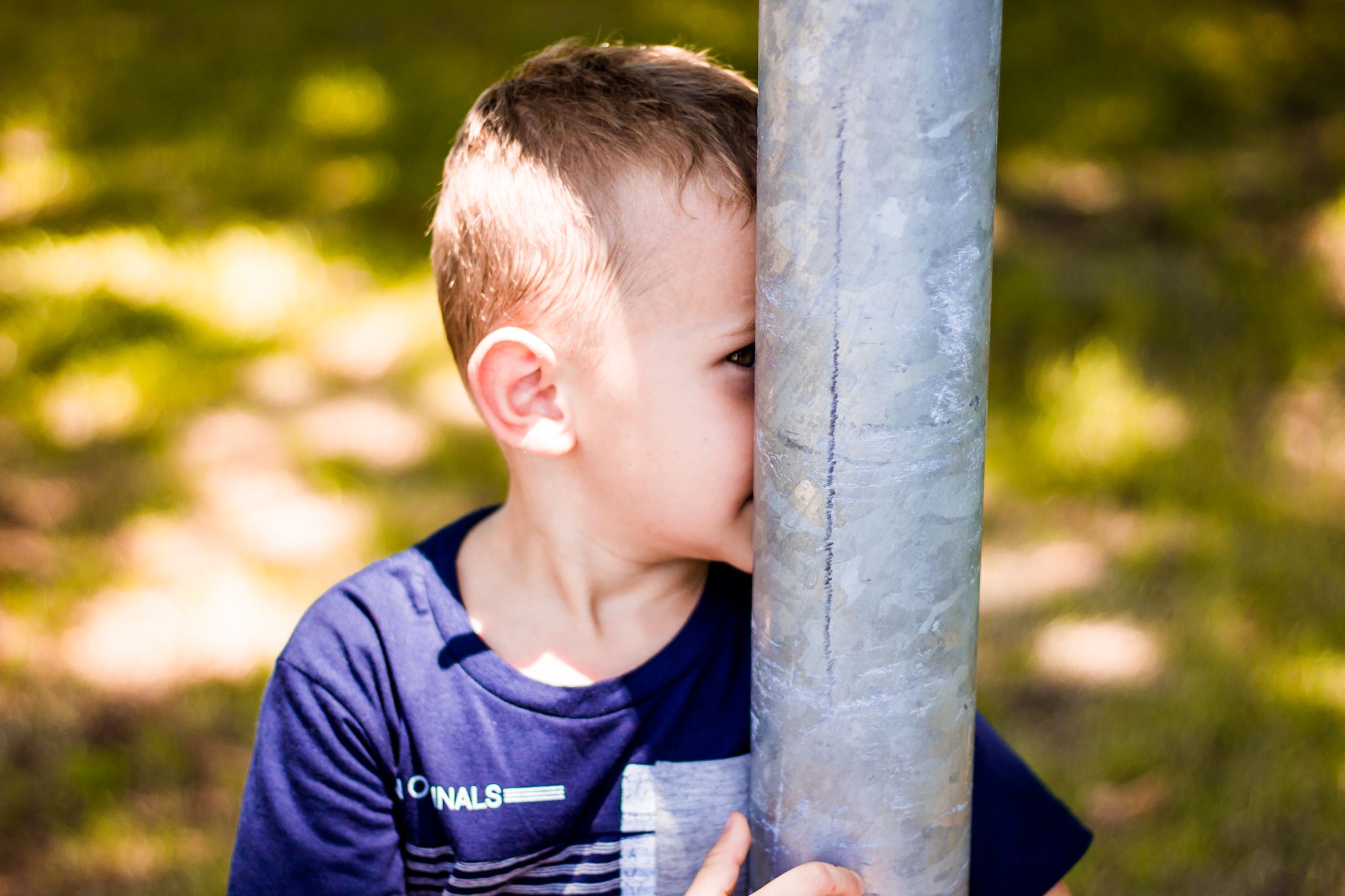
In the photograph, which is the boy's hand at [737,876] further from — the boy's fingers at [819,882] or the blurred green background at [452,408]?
the blurred green background at [452,408]

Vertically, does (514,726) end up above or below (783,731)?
below

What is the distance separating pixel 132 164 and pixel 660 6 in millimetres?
2481

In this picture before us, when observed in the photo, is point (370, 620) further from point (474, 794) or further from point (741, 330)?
point (741, 330)

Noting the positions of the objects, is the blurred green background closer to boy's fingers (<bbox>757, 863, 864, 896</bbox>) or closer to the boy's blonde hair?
boy's fingers (<bbox>757, 863, 864, 896</bbox>)

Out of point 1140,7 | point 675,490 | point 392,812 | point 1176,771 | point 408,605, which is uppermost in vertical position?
point 1140,7

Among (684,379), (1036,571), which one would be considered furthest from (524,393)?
(1036,571)

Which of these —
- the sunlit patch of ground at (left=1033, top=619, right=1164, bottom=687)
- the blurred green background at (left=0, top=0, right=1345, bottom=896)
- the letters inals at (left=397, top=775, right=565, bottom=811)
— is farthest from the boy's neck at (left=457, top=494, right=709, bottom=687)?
the sunlit patch of ground at (left=1033, top=619, right=1164, bottom=687)

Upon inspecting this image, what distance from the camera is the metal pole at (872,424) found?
2.94 ft

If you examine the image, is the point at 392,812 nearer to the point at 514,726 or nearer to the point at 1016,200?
the point at 514,726

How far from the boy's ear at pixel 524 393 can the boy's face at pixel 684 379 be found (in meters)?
0.03

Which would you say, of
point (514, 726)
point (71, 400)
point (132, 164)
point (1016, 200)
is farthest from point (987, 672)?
point (132, 164)

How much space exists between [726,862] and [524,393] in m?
0.57

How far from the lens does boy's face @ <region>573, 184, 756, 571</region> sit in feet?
→ 4.46

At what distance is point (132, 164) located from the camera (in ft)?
16.3
